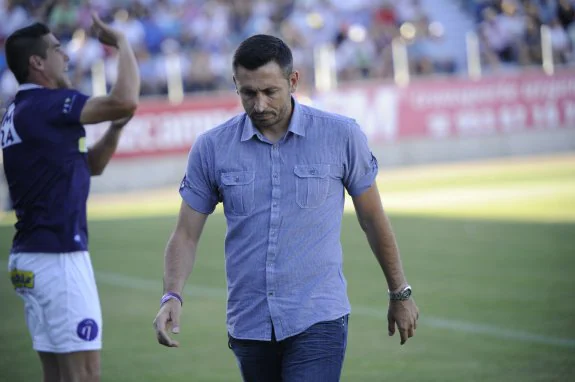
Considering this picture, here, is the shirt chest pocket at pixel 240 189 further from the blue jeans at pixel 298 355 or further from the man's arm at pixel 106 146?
the man's arm at pixel 106 146

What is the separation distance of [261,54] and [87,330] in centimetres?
180

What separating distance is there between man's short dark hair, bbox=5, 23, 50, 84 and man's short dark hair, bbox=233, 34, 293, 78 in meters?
1.46

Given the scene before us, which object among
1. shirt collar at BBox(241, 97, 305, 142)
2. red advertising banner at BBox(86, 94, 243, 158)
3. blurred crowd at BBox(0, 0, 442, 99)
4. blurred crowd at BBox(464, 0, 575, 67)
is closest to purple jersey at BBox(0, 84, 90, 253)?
shirt collar at BBox(241, 97, 305, 142)

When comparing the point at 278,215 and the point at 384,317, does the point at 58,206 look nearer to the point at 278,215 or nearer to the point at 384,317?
the point at 278,215

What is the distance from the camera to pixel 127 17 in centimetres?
2545

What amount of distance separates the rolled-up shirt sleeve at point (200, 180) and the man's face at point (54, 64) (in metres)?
1.20

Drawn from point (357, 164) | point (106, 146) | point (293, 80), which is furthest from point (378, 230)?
point (106, 146)

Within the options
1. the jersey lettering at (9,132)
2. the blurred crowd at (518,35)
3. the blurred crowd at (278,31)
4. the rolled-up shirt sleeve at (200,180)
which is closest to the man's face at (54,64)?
the jersey lettering at (9,132)

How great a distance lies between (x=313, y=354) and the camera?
179 inches

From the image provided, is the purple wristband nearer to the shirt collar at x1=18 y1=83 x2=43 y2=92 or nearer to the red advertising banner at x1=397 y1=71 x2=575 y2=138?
the shirt collar at x1=18 y1=83 x2=43 y2=92

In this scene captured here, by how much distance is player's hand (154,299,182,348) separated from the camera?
448 cm

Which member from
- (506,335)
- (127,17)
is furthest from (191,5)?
(506,335)

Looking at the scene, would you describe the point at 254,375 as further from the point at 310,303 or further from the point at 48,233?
the point at 48,233

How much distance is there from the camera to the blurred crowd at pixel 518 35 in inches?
1187
